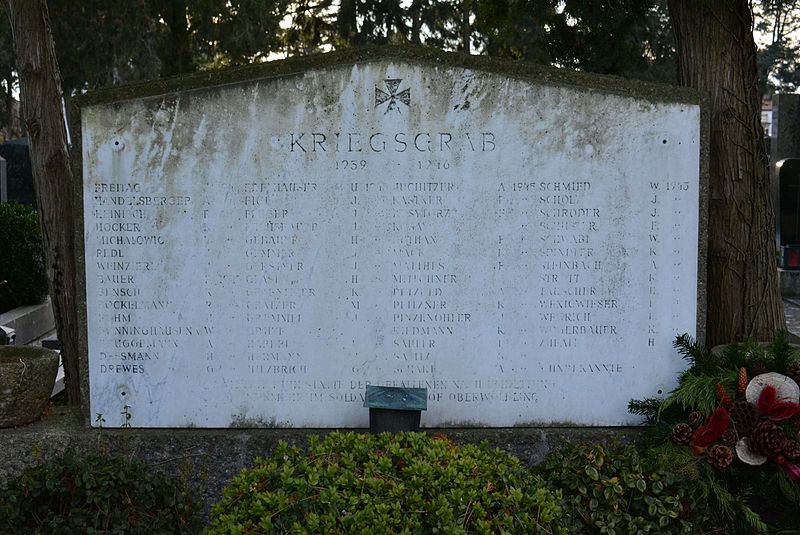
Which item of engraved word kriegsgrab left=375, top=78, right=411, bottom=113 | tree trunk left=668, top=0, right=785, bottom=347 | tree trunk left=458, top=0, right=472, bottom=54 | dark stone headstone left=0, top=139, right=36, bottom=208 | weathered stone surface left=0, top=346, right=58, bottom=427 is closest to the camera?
weathered stone surface left=0, top=346, right=58, bottom=427

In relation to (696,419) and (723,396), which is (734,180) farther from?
(696,419)

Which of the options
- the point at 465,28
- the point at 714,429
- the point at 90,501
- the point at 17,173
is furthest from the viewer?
the point at 465,28

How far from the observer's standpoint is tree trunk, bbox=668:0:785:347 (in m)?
5.87

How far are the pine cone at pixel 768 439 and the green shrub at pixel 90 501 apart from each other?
2762 millimetres

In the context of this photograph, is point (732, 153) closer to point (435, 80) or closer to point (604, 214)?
point (604, 214)

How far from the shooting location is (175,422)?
18.1 feet

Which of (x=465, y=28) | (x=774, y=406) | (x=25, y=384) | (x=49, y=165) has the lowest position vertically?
(x=774, y=406)

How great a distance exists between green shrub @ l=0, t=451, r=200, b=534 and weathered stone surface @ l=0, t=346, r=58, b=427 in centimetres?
109

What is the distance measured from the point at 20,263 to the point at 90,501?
7941 millimetres

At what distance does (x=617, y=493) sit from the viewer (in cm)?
429

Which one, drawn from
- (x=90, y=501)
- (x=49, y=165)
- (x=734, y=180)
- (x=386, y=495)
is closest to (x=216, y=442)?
(x=90, y=501)

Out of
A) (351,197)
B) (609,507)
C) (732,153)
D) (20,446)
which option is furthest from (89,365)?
(732,153)

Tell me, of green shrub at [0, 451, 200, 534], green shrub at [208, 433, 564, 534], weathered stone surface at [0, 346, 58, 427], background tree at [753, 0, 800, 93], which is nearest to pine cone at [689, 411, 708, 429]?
green shrub at [208, 433, 564, 534]

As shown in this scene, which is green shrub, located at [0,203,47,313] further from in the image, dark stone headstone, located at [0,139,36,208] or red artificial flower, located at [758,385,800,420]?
red artificial flower, located at [758,385,800,420]
